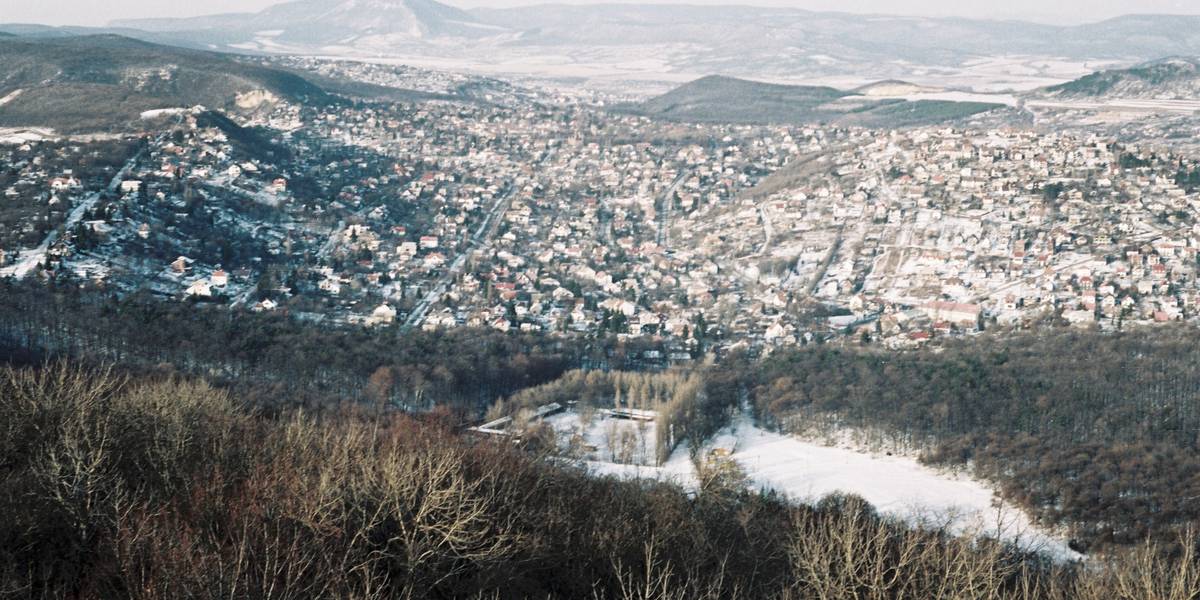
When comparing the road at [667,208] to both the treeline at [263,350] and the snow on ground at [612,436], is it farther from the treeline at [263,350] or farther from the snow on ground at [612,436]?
the snow on ground at [612,436]

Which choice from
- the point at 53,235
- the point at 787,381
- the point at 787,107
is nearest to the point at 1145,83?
the point at 787,107

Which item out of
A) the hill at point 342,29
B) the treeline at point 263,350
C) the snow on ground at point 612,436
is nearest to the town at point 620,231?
the treeline at point 263,350

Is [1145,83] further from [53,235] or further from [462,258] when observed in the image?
[53,235]

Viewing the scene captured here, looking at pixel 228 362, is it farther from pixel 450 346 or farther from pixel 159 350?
pixel 450 346

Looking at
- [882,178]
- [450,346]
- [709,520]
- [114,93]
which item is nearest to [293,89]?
[114,93]

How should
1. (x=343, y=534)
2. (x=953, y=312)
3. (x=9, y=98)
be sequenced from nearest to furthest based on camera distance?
(x=343, y=534), (x=953, y=312), (x=9, y=98)
